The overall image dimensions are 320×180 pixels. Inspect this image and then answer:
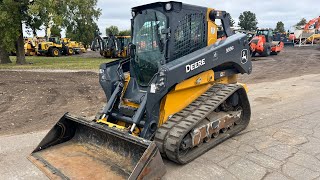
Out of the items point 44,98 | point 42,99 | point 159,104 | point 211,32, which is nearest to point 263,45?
point 44,98

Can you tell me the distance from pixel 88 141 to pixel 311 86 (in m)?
8.62

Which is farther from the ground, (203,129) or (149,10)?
(149,10)

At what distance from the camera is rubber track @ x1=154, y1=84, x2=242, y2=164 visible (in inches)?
159

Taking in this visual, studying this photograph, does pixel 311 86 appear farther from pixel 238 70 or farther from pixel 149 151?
pixel 149 151

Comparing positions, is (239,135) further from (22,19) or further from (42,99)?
(22,19)

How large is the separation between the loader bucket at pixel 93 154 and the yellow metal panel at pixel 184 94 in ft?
2.33

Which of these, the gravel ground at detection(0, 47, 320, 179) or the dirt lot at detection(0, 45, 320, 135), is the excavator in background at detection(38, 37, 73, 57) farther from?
the gravel ground at detection(0, 47, 320, 179)

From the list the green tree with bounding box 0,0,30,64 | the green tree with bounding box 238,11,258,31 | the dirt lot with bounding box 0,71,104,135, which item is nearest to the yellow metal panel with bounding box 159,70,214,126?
the dirt lot with bounding box 0,71,104,135

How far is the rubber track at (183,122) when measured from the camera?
159 inches

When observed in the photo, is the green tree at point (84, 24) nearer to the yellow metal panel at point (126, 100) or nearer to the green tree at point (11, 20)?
the green tree at point (11, 20)

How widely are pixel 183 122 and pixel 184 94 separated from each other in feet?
1.99

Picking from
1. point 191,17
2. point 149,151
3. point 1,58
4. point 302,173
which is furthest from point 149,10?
point 1,58

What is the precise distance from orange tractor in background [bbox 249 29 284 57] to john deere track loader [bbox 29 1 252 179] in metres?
18.1

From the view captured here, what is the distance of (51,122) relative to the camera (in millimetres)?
6871
